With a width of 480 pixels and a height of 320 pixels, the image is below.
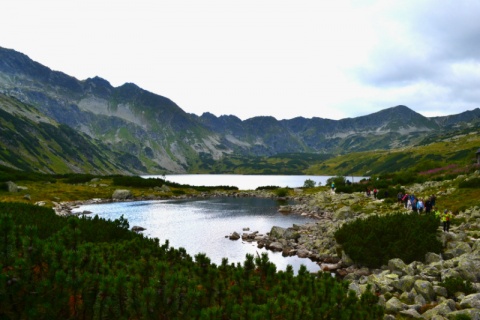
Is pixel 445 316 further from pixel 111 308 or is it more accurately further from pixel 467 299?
pixel 111 308

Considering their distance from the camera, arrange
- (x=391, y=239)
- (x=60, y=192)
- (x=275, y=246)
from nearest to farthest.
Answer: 1. (x=391, y=239)
2. (x=275, y=246)
3. (x=60, y=192)

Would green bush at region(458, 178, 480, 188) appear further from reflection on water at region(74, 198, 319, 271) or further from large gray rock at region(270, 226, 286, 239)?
large gray rock at region(270, 226, 286, 239)

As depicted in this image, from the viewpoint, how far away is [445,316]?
12945 millimetres

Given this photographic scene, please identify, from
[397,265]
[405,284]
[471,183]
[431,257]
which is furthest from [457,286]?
[471,183]

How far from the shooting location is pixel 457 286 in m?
16.0

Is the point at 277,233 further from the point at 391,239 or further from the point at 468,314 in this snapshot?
the point at 468,314

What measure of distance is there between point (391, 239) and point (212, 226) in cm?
3170

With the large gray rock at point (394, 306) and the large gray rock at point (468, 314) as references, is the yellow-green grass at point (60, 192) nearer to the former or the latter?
the large gray rock at point (394, 306)

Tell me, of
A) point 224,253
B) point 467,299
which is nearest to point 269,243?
point 224,253

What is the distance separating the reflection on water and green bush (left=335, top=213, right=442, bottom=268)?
4466 millimetres

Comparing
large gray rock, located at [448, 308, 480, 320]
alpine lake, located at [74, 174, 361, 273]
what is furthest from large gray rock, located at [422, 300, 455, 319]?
alpine lake, located at [74, 174, 361, 273]

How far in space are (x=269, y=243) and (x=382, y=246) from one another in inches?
611

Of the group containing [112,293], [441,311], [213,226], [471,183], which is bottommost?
[213,226]

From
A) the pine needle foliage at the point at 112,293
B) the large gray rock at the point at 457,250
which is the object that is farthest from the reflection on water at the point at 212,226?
the pine needle foliage at the point at 112,293
